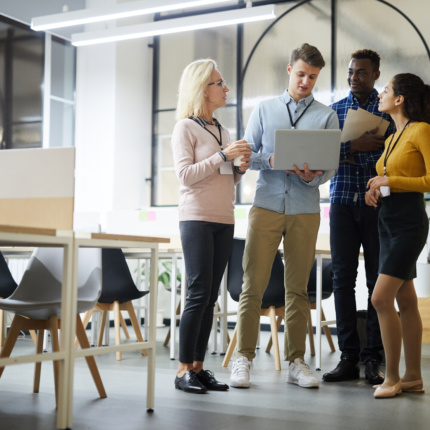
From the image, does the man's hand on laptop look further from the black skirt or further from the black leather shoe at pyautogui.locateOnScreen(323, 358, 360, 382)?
the black leather shoe at pyautogui.locateOnScreen(323, 358, 360, 382)

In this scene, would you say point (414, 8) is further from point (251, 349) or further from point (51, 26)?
point (251, 349)

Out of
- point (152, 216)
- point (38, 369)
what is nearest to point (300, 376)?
point (38, 369)

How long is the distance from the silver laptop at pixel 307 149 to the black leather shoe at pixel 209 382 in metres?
0.91

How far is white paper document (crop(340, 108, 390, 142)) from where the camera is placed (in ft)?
9.32

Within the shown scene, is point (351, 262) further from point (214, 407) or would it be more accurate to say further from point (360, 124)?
point (214, 407)

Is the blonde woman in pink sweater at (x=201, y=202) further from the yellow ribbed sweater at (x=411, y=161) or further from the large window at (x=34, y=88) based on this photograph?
the large window at (x=34, y=88)

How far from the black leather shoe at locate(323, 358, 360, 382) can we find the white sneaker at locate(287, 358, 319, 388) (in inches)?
5.6

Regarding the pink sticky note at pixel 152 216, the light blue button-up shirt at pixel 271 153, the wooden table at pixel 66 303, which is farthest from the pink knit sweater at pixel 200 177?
the pink sticky note at pixel 152 216

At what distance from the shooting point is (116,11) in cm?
572

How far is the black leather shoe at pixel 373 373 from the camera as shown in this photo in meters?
2.82

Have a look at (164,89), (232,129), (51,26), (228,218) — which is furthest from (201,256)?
(164,89)

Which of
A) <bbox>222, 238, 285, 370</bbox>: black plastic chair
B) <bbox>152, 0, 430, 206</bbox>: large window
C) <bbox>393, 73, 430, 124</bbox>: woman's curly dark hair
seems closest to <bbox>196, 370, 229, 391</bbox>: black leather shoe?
<bbox>222, 238, 285, 370</bbox>: black plastic chair

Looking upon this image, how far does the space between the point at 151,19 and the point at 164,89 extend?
0.90 meters

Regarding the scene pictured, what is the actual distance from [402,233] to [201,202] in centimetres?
80
